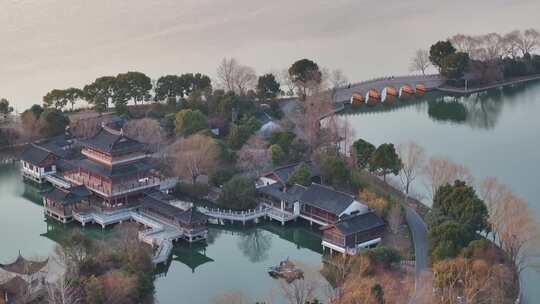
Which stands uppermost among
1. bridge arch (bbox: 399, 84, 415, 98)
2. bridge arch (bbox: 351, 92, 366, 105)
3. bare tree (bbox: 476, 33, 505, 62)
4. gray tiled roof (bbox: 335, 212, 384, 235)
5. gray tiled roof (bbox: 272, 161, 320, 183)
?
bare tree (bbox: 476, 33, 505, 62)

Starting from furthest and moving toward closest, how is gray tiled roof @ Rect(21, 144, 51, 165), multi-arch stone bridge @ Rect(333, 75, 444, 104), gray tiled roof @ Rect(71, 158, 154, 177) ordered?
multi-arch stone bridge @ Rect(333, 75, 444, 104) → gray tiled roof @ Rect(21, 144, 51, 165) → gray tiled roof @ Rect(71, 158, 154, 177)

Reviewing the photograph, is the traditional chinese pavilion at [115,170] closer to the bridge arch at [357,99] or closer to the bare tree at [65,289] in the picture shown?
the bare tree at [65,289]

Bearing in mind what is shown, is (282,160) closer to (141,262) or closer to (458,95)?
(141,262)

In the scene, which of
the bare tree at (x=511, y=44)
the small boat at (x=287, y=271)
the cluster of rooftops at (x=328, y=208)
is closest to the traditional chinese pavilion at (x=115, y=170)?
the cluster of rooftops at (x=328, y=208)

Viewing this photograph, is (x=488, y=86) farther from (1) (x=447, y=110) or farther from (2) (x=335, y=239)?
(2) (x=335, y=239)

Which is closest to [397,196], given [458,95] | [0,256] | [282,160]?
[282,160]

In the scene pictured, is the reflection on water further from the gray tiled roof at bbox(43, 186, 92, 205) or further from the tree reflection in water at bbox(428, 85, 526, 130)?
the gray tiled roof at bbox(43, 186, 92, 205)

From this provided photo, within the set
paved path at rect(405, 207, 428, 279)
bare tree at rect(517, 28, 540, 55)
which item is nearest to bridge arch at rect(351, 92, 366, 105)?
bare tree at rect(517, 28, 540, 55)
